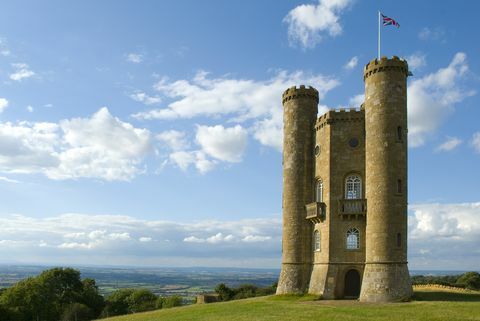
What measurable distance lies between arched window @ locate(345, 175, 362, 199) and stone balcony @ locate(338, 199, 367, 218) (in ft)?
3.39

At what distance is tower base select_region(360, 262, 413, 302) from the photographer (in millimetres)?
36875

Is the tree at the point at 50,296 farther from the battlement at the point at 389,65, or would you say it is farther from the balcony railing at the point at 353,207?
the battlement at the point at 389,65

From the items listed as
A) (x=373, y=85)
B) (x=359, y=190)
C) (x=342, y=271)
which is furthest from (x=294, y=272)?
(x=373, y=85)

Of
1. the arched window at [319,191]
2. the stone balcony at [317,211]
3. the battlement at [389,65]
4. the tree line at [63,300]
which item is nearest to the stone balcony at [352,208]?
the stone balcony at [317,211]

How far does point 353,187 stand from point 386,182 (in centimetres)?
422

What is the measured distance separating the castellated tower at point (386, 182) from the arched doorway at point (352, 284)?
10.3 ft

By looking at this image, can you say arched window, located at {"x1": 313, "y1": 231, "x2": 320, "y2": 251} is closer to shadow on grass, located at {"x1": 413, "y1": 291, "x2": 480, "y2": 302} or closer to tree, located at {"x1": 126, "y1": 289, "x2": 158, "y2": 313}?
shadow on grass, located at {"x1": 413, "y1": 291, "x2": 480, "y2": 302}

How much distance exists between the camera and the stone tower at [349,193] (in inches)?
1513

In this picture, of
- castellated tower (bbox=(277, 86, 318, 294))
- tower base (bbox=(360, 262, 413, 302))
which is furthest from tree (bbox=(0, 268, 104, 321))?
tower base (bbox=(360, 262, 413, 302))

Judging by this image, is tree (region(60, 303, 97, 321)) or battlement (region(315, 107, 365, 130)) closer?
battlement (region(315, 107, 365, 130))

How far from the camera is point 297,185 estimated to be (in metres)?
45.8

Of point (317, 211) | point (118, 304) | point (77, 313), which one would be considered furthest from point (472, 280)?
point (77, 313)

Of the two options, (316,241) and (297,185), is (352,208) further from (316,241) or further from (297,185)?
(297,185)

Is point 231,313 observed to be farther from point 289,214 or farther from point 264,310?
point 289,214
